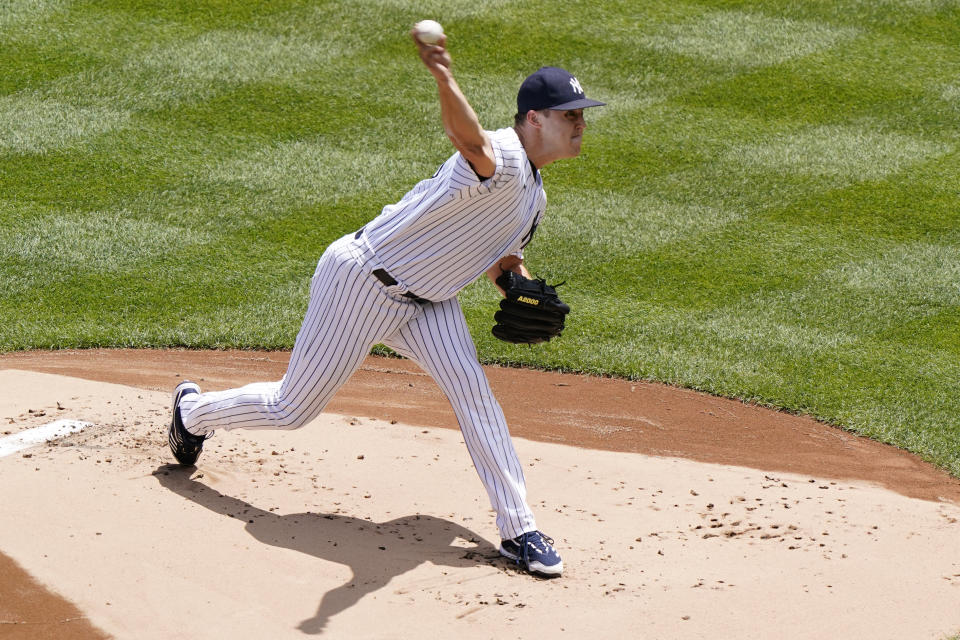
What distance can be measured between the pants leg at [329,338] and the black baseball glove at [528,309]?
34 centimetres

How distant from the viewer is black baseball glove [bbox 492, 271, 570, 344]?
13.1 ft

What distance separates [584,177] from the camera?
873cm

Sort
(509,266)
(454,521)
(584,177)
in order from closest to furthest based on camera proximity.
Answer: (509,266) < (454,521) < (584,177)

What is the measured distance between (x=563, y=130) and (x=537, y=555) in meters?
1.44

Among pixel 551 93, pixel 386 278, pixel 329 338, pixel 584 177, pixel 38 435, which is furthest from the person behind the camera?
pixel 584 177

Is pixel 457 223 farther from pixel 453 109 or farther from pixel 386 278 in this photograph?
pixel 453 109

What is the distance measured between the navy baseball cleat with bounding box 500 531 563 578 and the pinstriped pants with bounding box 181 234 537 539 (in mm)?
35

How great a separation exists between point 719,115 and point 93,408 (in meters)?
6.22

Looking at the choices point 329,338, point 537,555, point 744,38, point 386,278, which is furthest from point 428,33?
point 744,38

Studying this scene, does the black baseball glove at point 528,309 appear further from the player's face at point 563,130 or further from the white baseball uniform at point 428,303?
the player's face at point 563,130

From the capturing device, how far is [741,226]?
8039mm

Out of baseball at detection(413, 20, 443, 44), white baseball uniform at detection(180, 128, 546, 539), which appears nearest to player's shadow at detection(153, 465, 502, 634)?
white baseball uniform at detection(180, 128, 546, 539)

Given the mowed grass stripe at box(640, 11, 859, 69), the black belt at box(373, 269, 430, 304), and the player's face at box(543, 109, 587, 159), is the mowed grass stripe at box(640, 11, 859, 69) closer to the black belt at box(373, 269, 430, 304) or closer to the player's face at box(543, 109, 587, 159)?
the player's face at box(543, 109, 587, 159)

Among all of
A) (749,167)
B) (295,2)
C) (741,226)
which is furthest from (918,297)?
(295,2)
